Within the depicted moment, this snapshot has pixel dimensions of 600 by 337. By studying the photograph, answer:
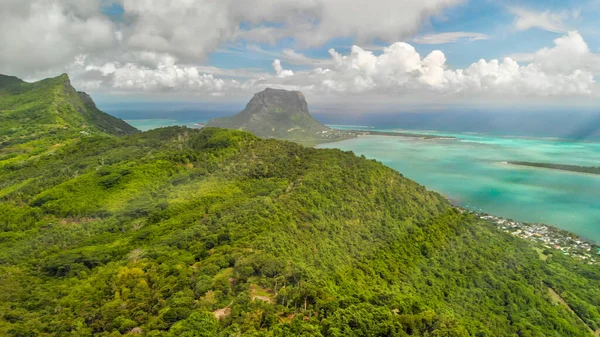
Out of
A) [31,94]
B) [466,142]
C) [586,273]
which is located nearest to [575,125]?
[466,142]

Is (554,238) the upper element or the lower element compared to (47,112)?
lower

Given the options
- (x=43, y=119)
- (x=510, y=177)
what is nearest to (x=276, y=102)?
(x=43, y=119)

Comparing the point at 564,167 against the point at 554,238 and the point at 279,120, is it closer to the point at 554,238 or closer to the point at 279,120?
the point at 554,238

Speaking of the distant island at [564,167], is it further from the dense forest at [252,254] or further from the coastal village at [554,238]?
the dense forest at [252,254]

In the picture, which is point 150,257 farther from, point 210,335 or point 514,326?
point 514,326

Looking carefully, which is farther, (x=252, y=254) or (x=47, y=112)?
(x=47, y=112)

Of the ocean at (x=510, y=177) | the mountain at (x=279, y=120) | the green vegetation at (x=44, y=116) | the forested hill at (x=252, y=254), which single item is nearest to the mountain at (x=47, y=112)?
the green vegetation at (x=44, y=116)
